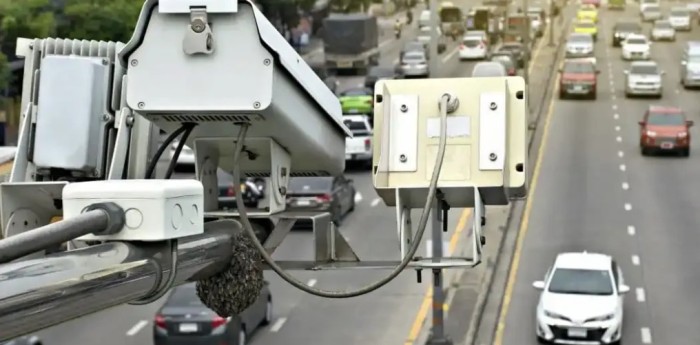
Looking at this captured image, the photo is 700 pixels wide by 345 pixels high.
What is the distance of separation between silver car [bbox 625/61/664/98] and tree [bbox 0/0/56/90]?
2870cm

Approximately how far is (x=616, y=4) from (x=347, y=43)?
44.9 m

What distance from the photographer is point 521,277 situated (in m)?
28.5

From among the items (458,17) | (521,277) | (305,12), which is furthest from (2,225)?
(458,17)

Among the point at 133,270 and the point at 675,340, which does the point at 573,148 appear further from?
the point at 133,270

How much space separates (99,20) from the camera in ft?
119

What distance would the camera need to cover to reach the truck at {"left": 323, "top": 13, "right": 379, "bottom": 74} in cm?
6862

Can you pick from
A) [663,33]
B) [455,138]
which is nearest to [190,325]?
[455,138]

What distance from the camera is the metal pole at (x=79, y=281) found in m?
3.35

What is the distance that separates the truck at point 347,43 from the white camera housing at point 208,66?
2502 inches

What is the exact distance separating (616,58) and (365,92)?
79.8 ft

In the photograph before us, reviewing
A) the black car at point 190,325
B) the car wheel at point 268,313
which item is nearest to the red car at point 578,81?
the car wheel at point 268,313

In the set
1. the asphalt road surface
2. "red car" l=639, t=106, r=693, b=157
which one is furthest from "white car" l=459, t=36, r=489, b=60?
the asphalt road surface

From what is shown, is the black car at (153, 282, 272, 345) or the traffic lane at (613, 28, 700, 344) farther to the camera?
the traffic lane at (613, 28, 700, 344)

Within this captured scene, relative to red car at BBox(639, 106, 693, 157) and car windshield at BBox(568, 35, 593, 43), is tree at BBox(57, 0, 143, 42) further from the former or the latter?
car windshield at BBox(568, 35, 593, 43)
